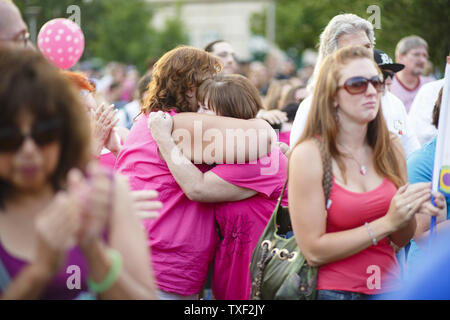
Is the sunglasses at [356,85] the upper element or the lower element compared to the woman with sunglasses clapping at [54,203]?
upper

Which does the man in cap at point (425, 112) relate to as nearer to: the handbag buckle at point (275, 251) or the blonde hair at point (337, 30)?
the blonde hair at point (337, 30)

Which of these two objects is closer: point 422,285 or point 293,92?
point 422,285

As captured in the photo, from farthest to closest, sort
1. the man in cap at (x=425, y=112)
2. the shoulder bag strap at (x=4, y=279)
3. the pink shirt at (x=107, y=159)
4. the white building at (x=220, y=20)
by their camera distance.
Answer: the white building at (x=220, y=20), the man in cap at (x=425, y=112), the pink shirt at (x=107, y=159), the shoulder bag strap at (x=4, y=279)

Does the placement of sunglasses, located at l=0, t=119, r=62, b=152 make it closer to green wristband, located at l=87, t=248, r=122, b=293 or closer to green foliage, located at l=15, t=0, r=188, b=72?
green wristband, located at l=87, t=248, r=122, b=293

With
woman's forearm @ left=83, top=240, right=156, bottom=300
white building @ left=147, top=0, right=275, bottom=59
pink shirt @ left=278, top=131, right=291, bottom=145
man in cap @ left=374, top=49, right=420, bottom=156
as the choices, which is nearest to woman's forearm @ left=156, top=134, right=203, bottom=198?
man in cap @ left=374, top=49, right=420, bottom=156

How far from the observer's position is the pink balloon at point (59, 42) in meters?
4.21

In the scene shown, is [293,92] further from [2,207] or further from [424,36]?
[424,36]

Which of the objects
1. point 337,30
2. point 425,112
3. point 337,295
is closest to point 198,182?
point 337,295

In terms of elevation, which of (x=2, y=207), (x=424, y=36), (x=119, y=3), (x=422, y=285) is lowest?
(x=422, y=285)

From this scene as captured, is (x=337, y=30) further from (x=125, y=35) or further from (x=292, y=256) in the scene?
(x=125, y=35)

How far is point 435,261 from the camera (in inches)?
78.1

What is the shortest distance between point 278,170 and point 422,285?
1.81 metres

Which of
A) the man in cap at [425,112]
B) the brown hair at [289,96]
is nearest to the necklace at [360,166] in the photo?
the man in cap at [425,112]
